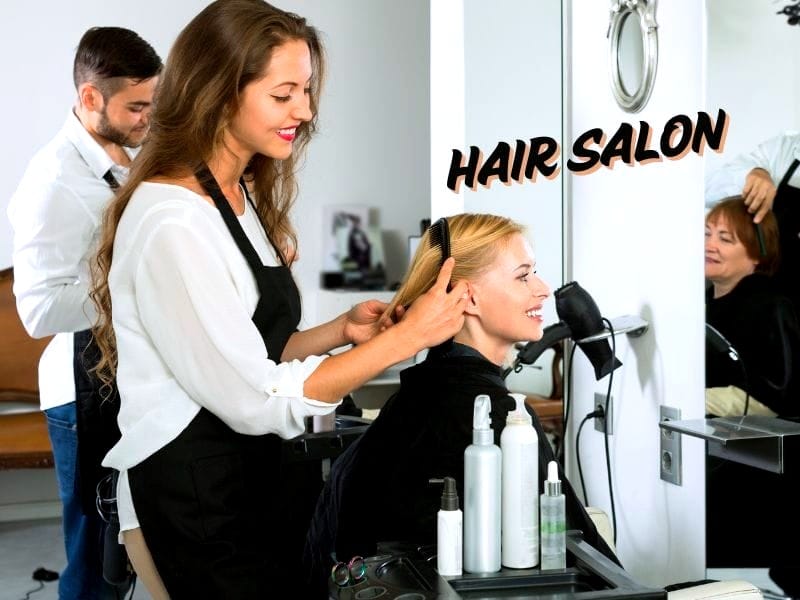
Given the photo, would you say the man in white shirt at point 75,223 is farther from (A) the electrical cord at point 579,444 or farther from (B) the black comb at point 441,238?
(A) the electrical cord at point 579,444

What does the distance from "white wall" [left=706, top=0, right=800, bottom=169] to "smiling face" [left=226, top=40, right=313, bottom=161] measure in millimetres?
904

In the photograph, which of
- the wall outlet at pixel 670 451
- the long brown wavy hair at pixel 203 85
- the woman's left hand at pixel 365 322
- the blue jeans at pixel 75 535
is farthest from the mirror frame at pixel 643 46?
the blue jeans at pixel 75 535

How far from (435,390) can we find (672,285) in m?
0.66

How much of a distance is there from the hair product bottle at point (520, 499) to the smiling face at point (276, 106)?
608 mm

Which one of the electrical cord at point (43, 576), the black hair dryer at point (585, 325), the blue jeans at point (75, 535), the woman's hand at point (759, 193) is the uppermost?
the woman's hand at point (759, 193)

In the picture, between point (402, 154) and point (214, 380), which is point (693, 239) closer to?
point (214, 380)

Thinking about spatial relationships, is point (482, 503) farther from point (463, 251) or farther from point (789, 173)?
point (789, 173)

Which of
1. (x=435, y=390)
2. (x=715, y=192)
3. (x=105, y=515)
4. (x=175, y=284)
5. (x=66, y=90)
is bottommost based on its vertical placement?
(x=105, y=515)

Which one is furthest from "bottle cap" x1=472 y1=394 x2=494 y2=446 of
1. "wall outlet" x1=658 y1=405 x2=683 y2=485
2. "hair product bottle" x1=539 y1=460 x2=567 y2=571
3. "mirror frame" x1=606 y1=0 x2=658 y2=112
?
"mirror frame" x1=606 y1=0 x2=658 y2=112

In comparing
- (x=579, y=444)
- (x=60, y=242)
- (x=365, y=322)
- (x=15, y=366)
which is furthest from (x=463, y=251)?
(x=15, y=366)

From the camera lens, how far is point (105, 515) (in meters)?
1.96

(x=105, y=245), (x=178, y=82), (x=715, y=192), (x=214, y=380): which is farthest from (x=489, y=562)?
(x=715, y=192)

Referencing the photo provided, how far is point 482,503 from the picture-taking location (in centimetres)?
146

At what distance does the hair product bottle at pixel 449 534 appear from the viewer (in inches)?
56.5
